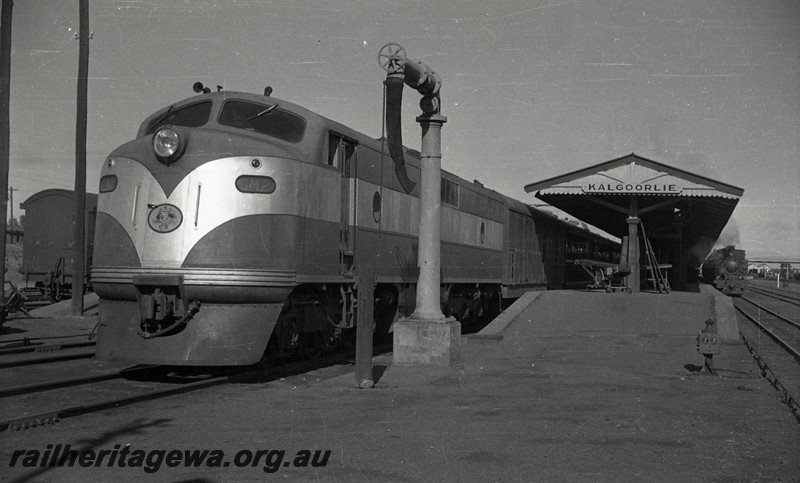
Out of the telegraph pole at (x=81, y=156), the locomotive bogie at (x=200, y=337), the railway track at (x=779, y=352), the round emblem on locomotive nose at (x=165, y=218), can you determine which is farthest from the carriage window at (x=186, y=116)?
the telegraph pole at (x=81, y=156)

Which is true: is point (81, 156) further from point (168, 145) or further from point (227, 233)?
point (227, 233)

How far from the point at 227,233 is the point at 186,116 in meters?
2.31

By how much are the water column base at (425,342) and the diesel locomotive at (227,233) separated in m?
0.85

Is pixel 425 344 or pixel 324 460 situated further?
pixel 425 344

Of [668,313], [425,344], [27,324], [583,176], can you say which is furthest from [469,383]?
[583,176]

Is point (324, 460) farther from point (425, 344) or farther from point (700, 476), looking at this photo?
point (425, 344)

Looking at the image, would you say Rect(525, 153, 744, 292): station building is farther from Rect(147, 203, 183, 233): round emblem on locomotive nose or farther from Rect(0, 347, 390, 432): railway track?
Rect(147, 203, 183, 233): round emblem on locomotive nose

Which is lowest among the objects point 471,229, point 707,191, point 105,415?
point 105,415

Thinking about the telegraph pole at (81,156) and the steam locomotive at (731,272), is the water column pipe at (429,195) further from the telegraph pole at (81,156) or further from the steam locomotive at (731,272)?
the steam locomotive at (731,272)

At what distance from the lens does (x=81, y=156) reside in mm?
19562

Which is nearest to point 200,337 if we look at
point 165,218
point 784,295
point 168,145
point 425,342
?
point 165,218

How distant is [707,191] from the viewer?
23.3 m

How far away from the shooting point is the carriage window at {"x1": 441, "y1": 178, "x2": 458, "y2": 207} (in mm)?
15398

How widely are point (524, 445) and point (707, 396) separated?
372 centimetres
